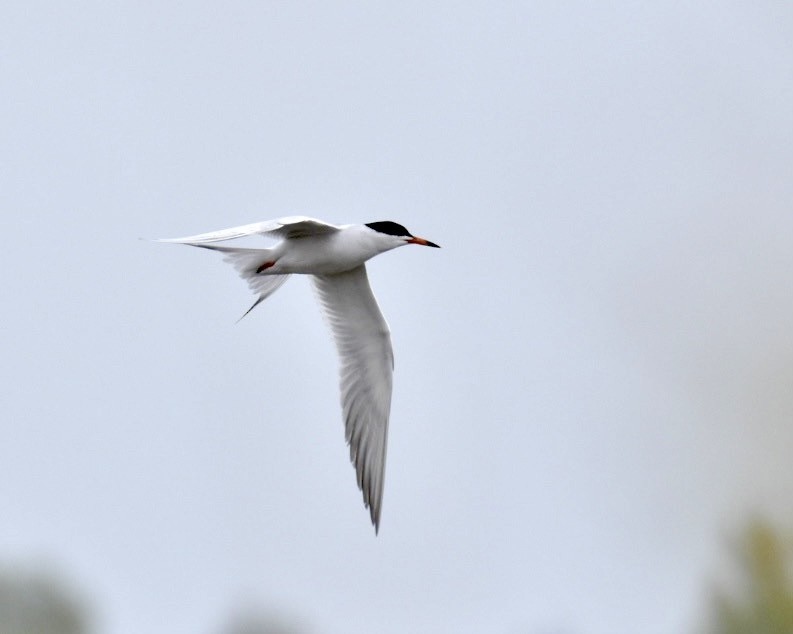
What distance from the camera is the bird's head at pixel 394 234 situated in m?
9.09

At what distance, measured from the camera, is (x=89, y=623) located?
27.3 metres

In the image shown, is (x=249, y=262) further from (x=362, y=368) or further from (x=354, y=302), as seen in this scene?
(x=362, y=368)

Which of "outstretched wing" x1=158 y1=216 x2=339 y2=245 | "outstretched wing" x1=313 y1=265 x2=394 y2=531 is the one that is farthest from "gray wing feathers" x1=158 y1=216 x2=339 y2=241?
"outstretched wing" x1=313 y1=265 x2=394 y2=531

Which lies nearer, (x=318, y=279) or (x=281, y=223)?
(x=281, y=223)

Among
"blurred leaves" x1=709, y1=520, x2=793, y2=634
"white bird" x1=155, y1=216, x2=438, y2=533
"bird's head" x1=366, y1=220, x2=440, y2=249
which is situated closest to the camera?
"blurred leaves" x1=709, y1=520, x2=793, y2=634

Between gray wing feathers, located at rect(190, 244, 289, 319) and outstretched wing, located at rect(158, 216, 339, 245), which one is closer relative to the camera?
outstretched wing, located at rect(158, 216, 339, 245)

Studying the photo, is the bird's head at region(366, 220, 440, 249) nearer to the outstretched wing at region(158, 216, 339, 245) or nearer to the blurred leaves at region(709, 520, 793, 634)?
the outstretched wing at region(158, 216, 339, 245)

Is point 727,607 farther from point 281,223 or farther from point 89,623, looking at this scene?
point 89,623

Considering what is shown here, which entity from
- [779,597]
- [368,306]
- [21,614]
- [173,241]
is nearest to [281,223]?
[173,241]

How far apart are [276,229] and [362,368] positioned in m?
2.11

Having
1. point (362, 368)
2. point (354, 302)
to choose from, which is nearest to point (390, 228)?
point (354, 302)

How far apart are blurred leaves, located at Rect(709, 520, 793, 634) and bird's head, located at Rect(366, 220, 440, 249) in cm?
294

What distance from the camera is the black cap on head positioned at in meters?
9.11

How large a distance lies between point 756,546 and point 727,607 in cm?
96
